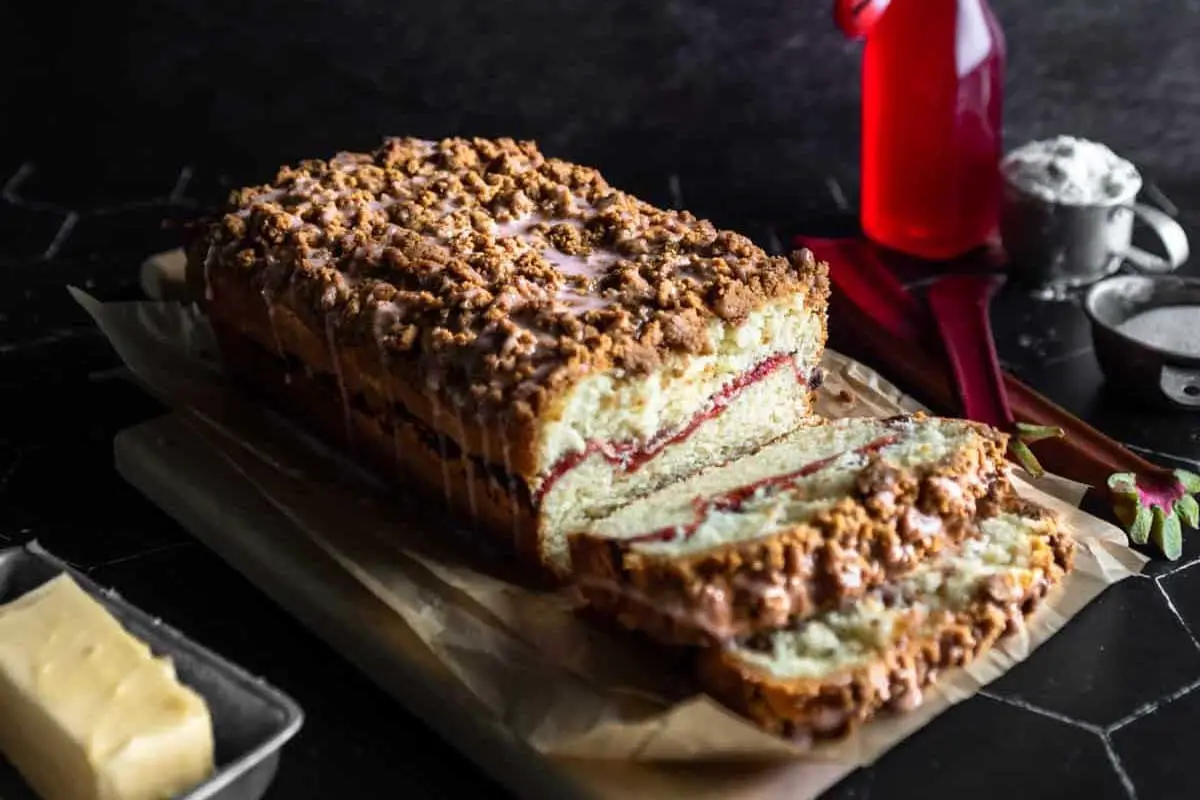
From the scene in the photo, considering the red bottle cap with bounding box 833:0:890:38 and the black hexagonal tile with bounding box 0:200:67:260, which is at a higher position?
the red bottle cap with bounding box 833:0:890:38

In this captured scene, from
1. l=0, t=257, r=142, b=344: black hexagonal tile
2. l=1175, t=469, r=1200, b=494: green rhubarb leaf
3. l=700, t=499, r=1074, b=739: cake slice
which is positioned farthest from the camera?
l=0, t=257, r=142, b=344: black hexagonal tile

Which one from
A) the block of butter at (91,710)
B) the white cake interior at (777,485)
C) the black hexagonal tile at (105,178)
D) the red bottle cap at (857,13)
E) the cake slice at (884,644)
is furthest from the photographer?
the black hexagonal tile at (105,178)

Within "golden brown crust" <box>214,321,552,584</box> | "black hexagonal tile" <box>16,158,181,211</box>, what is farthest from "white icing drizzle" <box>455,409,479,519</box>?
"black hexagonal tile" <box>16,158,181,211</box>

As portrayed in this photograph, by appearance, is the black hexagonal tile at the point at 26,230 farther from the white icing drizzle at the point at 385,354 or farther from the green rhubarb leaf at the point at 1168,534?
the green rhubarb leaf at the point at 1168,534

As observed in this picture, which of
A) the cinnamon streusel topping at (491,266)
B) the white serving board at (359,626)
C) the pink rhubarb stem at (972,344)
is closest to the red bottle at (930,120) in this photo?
the pink rhubarb stem at (972,344)

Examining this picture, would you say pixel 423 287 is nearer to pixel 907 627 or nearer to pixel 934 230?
pixel 907 627

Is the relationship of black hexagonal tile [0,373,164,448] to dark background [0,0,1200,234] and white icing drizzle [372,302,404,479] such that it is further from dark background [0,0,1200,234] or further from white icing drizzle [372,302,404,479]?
dark background [0,0,1200,234]

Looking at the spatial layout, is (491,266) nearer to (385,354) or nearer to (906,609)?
(385,354)
